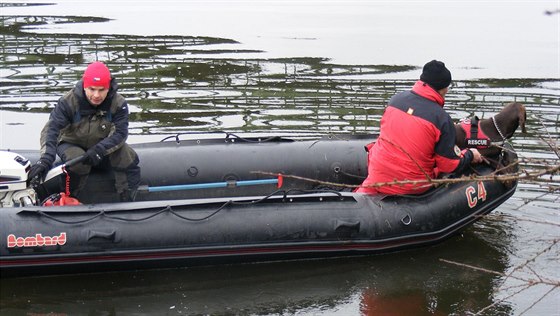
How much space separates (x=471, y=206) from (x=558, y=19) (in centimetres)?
2519

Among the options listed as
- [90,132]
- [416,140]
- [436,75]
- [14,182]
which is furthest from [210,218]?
[436,75]

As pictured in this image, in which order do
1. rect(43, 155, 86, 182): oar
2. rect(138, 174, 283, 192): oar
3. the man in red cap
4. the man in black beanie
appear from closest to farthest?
the man in red cap → rect(43, 155, 86, 182): oar → the man in black beanie → rect(138, 174, 283, 192): oar

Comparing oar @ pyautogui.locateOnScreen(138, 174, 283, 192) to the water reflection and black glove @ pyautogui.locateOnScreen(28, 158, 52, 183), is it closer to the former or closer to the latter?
the water reflection

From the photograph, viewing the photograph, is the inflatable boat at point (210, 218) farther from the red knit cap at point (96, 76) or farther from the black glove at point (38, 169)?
the red knit cap at point (96, 76)

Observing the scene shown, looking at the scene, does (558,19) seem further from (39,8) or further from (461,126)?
(461,126)

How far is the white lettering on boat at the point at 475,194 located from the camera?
7578 millimetres

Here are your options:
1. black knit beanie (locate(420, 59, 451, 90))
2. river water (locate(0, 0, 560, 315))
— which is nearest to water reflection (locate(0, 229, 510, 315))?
river water (locate(0, 0, 560, 315))

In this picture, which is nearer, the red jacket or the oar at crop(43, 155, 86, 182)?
the oar at crop(43, 155, 86, 182)

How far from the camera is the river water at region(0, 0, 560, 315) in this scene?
22.0 feet

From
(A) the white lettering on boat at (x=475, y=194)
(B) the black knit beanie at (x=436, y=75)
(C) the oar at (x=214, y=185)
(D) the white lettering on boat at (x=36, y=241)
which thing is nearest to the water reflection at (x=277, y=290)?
(D) the white lettering on boat at (x=36, y=241)

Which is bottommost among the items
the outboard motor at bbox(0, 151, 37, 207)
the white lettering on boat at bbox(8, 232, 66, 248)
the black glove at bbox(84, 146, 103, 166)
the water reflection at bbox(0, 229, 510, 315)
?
the water reflection at bbox(0, 229, 510, 315)

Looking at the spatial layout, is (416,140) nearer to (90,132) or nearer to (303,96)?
(90,132)

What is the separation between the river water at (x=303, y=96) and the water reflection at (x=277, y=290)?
0.6 inches

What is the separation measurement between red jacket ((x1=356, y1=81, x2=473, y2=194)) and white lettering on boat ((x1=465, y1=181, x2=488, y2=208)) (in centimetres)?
27
